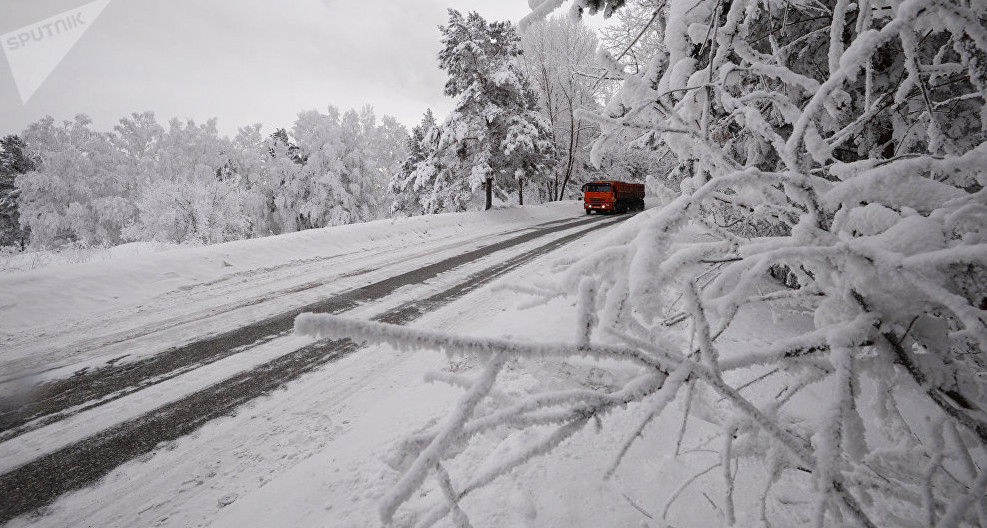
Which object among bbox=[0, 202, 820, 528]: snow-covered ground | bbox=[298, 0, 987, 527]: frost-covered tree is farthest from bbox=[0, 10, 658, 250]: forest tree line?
bbox=[298, 0, 987, 527]: frost-covered tree

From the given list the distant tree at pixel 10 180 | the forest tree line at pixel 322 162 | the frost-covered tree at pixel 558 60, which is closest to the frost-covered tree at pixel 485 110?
the forest tree line at pixel 322 162

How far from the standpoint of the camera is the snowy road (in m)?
2.64

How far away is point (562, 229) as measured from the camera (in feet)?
49.7

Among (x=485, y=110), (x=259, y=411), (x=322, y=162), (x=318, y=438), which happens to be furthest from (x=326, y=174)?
(x=318, y=438)

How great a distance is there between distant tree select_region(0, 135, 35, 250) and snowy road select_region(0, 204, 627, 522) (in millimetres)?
47973

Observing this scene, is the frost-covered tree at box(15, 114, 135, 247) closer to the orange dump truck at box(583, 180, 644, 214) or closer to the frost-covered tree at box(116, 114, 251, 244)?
the frost-covered tree at box(116, 114, 251, 244)

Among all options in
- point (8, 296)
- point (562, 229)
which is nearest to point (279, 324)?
point (8, 296)

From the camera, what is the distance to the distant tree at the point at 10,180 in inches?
1410

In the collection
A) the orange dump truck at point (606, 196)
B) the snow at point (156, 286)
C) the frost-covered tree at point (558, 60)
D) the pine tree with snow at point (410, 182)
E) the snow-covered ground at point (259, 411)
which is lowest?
the snow-covered ground at point (259, 411)

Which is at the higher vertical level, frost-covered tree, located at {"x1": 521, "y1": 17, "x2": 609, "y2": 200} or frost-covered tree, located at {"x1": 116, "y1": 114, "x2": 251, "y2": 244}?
frost-covered tree, located at {"x1": 521, "y1": 17, "x2": 609, "y2": 200}

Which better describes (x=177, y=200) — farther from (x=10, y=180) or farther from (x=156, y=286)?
(x=10, y=180)

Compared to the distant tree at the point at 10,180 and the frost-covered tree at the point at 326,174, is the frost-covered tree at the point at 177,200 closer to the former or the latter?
the frost-covered tree at the point at 326,174

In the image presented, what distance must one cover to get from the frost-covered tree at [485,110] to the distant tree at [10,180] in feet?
138

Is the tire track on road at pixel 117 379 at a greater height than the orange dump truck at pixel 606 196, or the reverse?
the orange dump truck at pixel 606 196
